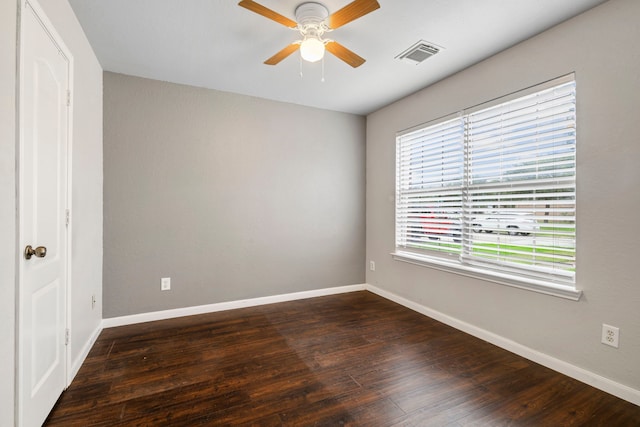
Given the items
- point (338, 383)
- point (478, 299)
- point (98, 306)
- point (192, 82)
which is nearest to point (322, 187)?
point (192, 82)

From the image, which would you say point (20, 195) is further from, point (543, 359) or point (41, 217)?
point (543, 359)

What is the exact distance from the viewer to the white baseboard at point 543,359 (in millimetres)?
1845

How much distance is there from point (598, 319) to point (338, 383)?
1825 mm

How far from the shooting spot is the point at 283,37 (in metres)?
2.34

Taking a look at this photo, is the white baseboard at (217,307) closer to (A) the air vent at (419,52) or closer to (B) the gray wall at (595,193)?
(B) the gray wall at (595,193)

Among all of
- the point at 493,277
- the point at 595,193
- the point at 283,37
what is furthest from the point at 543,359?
the point at 283,37

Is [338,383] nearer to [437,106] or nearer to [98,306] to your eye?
[98,306]

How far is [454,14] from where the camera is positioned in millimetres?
2041

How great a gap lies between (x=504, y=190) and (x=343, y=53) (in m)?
1.78

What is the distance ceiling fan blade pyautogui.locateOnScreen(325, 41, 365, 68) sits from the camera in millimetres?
2057

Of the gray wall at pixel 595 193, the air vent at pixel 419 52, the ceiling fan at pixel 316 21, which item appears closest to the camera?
the ceiling fan at pixel 316 21

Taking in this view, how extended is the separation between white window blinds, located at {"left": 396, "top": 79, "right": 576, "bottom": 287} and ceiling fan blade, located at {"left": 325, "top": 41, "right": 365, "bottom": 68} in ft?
4.34

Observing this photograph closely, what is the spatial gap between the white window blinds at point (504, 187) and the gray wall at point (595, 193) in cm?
10

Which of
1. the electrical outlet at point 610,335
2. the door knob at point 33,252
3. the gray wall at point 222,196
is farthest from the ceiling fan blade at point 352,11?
the electrical outlet at point 610,335
